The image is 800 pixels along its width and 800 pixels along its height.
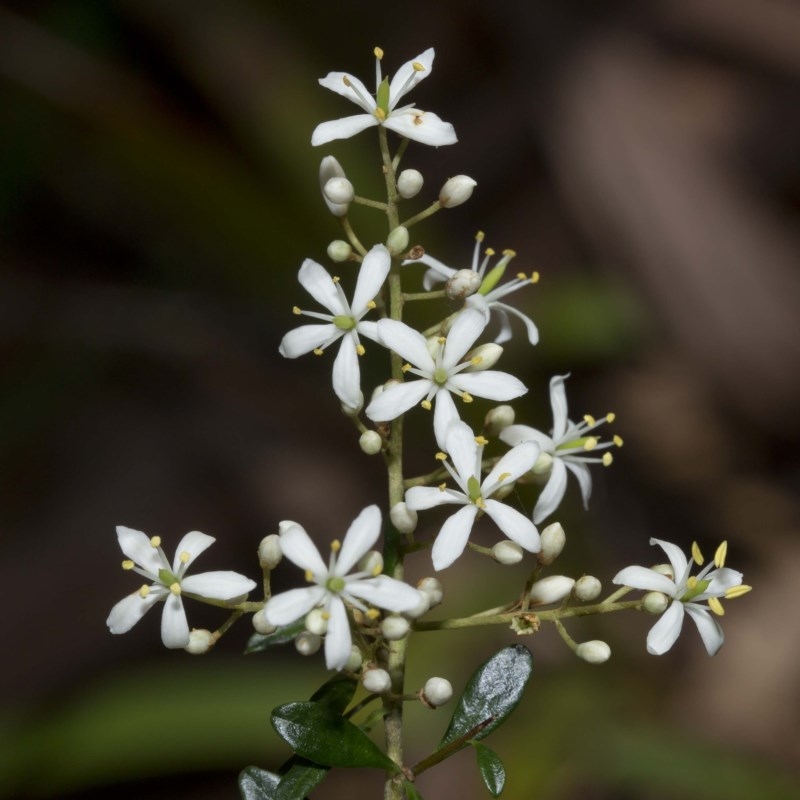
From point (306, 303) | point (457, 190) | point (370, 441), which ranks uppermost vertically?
point (306, 303)

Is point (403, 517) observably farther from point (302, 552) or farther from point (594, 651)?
point (594, 651)

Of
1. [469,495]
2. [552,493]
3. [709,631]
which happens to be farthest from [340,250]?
[709,631]

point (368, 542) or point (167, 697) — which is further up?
point (368, 542)

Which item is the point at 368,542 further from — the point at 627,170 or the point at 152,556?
the point at 627,170

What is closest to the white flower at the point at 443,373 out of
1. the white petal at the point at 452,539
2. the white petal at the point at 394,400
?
the white petal at the point at 394,400

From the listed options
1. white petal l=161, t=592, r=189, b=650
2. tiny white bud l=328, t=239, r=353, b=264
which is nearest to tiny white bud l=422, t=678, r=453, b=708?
white petal l=161, t=592, r=189, b=650

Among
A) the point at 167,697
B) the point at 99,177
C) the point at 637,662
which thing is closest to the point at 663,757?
the point at 637,662
